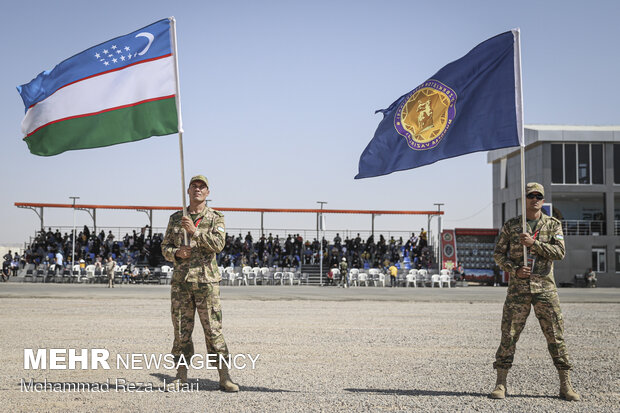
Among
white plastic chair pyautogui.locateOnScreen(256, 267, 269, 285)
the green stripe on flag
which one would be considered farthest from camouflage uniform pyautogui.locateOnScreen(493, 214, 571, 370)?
white plastic chair pyautogui.locateOnScreen(256, 267, 269, 285)

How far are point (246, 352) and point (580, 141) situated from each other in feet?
145

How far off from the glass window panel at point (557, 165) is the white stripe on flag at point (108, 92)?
44.8 m

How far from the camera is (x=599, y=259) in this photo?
4547 cm

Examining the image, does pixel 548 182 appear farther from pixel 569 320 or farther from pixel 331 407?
pixel 331 407

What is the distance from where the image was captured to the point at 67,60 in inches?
311

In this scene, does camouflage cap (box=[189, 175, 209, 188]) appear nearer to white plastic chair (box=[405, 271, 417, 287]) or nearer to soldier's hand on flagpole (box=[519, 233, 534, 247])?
soldier's hand on flagpole (box=[519, 233, 534, 247])

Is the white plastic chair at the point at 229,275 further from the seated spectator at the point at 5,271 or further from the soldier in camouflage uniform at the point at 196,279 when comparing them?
the soldier in camouflage uniform at the point at 196,279

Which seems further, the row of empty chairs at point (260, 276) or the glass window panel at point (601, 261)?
the glass window panel at point (601, 261)

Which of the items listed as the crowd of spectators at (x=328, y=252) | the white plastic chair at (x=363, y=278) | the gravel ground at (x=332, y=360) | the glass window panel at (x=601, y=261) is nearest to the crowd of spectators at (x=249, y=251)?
the crowd of spectators at (x=328, y=252)

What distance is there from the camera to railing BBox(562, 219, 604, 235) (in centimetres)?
4731

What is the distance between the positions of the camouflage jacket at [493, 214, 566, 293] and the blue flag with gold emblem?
1.06 meters

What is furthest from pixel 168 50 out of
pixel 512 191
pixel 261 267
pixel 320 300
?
pixel 512 191

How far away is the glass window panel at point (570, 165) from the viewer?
155 ft

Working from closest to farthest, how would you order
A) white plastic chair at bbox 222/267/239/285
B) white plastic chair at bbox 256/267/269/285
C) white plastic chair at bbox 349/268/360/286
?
white plastic chair at bbox 222/267/239/285
white plastic chair at bbox 349/268/360/286
white plastic chair at bbox 256/267/269/285
